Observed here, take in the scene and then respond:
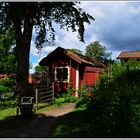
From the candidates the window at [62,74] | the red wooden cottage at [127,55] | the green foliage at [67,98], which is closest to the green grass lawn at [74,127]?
the green foliage at [67,98]

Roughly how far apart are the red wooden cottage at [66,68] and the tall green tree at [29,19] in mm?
3516

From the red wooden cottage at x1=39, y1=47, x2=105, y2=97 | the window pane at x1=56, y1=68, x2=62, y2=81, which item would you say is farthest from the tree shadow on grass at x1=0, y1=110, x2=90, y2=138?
the window pane at x1=56, y1=68, x2=62, y2=81

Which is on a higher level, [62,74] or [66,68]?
[66,68]

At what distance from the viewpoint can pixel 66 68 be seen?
33.2 meters

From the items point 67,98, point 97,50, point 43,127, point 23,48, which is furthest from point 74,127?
point 97,50

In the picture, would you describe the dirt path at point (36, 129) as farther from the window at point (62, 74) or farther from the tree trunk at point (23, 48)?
the window at point (62, 74)

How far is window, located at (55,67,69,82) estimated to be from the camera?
3309cm

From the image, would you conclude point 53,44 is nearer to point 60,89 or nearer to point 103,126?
point 60,89

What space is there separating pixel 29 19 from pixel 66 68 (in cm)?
916

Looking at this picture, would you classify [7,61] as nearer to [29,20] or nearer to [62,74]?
[62,74]

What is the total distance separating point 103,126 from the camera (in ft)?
44.2

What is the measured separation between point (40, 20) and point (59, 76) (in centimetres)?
736

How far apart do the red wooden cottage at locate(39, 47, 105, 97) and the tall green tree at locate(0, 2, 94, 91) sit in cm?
352

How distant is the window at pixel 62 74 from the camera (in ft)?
109
